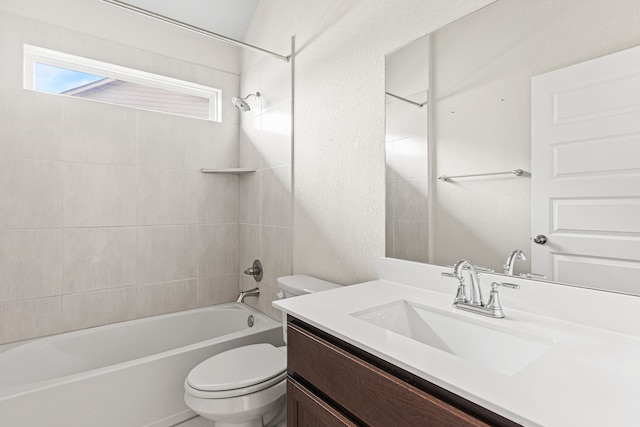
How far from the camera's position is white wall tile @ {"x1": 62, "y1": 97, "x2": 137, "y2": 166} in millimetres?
2102

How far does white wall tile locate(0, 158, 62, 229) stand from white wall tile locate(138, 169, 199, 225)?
47cm

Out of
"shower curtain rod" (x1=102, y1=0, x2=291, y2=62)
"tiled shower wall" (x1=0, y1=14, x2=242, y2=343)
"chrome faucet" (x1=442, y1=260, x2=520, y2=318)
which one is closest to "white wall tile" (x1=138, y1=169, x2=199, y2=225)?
"tiled shower wall" (x1=0, y1=14, x2=242, y2=343)

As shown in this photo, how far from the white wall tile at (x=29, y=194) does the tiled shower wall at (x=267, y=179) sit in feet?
3.93

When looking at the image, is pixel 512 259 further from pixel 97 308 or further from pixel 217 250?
pixel 97 308

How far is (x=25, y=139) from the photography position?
77.9 inches

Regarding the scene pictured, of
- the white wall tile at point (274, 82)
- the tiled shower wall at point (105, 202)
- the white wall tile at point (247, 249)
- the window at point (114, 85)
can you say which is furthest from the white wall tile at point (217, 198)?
the white wall tile at point (274, 82)

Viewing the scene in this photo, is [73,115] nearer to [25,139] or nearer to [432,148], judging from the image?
[25,139]

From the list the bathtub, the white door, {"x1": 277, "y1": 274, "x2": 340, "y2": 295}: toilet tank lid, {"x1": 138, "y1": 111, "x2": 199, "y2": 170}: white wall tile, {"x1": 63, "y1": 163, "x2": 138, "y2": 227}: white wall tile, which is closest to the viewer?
the white door

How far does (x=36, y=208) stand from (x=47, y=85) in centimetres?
75

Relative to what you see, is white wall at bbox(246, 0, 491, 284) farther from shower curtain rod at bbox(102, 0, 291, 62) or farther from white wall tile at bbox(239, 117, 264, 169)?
white wall tile at bbox(239, 117, 264, 169)

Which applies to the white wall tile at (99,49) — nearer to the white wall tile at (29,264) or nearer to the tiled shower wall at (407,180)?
the white wall tile at (29,264)

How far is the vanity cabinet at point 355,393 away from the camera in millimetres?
690

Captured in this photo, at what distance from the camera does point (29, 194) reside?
199 centimetres

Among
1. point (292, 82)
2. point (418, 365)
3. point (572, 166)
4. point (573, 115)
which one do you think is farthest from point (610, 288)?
point (292, 82)
